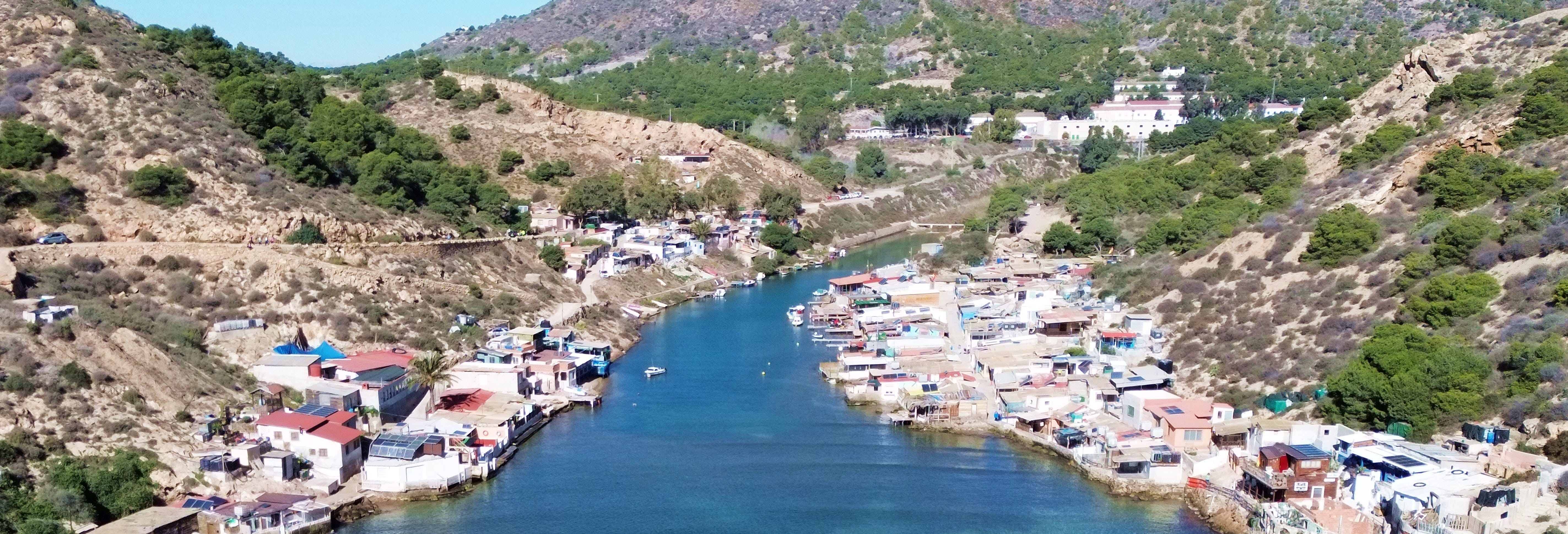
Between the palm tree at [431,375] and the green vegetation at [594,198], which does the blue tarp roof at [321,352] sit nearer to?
the palm tree at [431,375]

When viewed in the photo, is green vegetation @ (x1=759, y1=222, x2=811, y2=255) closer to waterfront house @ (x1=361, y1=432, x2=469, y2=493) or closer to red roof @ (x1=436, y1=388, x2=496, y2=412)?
red roof @ (x1=436, y1=388, x2=496, y2=412)

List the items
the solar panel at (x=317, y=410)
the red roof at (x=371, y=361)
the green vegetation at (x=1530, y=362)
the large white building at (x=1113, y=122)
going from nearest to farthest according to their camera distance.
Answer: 1. the green vegetation at (x=1530, y=362)
2. the solar panel at (x=317, y=410)
3. the red roof at (x=371, y=361)
4. the large white building at (x=1113, y=122)

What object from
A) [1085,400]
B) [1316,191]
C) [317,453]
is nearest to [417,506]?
[317,453]

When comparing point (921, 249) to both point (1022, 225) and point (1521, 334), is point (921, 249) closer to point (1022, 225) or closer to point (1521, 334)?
point (1022, 225)

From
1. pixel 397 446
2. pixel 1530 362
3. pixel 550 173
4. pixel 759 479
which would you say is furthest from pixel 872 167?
pixel 1530 362

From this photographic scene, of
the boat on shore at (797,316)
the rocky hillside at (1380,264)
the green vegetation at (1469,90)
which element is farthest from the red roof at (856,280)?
the green vegetation at (1469,90)

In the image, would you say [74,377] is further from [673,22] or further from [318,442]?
[673,22]
